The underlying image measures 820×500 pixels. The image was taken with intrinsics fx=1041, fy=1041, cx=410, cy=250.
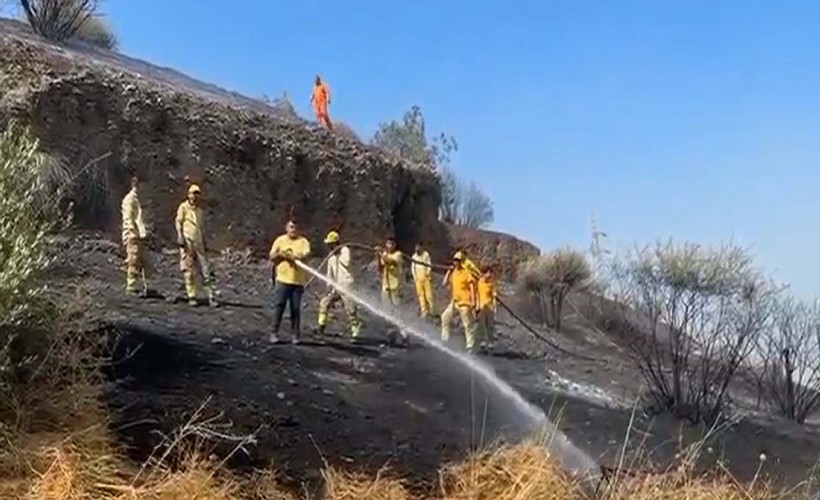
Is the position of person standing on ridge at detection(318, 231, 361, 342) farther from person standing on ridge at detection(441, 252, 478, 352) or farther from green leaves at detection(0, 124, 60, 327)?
green leaves at detection(0, 124, 60, 327)

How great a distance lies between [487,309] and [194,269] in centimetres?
353

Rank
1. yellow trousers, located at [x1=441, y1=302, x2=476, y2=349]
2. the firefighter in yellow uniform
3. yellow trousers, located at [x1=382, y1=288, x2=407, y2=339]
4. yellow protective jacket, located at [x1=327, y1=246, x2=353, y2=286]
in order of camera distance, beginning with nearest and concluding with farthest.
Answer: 1. yellow protective jacket, located at [x1=327, y1=246, x2=353, y2=286]
2. yellow trousers, located at [x1=382, y1=288, x2=407, y2=339]
3. yellow trousers, located at [x1=441, y1=302, x2=476, y2=349]
4. the firefighter in yellow uniform

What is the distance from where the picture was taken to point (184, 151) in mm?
13242

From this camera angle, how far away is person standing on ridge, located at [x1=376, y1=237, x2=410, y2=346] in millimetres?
11103

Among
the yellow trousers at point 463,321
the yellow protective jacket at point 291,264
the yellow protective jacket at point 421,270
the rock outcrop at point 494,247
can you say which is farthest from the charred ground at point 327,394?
the rock outcrop at point 494,247

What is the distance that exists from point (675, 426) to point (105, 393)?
18.9ft

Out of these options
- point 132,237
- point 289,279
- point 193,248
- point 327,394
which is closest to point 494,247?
point 193,248

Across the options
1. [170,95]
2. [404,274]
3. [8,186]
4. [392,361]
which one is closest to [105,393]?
[8,186]

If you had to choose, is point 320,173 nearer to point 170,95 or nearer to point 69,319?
point 170,95

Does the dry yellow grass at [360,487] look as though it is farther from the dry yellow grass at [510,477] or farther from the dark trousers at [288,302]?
the dark trousers at [288,302]

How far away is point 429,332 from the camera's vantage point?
11250 millimetres

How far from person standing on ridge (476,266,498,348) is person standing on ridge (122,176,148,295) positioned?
380cm

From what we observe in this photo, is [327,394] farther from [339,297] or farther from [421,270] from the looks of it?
[421,270]

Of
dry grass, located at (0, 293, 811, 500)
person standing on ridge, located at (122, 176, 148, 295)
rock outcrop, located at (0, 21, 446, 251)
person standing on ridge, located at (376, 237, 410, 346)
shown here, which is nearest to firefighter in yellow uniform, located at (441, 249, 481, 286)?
person standing on ridge, located at (376, 237, 410, 346)
